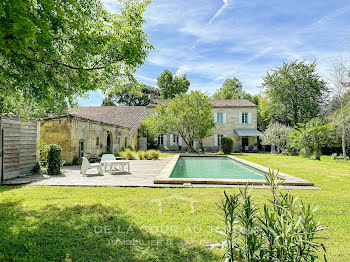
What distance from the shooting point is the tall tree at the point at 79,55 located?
3.90 metres

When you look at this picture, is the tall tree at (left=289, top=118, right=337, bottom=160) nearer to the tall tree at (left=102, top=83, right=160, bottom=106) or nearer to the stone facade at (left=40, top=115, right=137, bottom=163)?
the stone facade at (left=40, top=115, right=137, bottom=163)

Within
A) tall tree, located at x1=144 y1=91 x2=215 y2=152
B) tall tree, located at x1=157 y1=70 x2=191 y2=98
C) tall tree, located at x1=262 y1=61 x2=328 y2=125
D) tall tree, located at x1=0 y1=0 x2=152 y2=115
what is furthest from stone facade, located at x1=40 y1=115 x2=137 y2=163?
tall tree, located at x1=262 y1=61 x2=328 y2=125

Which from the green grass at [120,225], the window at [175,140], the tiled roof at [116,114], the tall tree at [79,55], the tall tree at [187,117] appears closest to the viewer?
→ the green grass at [120,225]

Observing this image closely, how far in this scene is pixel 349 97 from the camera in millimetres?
21484

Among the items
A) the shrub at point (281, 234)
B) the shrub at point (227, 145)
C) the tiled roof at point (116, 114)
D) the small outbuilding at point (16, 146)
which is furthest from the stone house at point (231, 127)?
the shrub at point (281, 234)

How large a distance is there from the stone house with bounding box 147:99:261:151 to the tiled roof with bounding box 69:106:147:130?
2.25 metres

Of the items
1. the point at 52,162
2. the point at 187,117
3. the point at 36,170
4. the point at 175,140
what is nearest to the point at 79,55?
the point at 52,162

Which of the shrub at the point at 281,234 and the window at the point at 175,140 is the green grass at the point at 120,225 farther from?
the window at the point at 175,140

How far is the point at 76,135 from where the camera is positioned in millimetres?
13117

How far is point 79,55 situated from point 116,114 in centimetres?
2367

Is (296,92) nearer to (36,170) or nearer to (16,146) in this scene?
(36,170)

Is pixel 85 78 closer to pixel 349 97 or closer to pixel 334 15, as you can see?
pixel 334 15

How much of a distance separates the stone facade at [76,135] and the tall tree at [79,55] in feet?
21.7

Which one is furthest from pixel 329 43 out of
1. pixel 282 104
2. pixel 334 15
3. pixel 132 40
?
pixel 132 40
